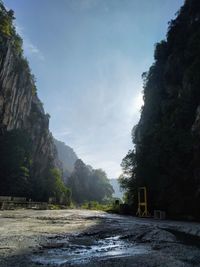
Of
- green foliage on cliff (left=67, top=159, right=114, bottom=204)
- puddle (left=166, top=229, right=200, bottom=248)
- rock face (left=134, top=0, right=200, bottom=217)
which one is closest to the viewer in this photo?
puddle (left=166, top=229, right=200, bottom=248)

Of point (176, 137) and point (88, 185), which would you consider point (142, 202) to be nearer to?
point (176, 137)

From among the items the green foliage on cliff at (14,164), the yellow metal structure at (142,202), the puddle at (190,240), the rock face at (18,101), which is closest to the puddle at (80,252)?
the puddle at (190,240)

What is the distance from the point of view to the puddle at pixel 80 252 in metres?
8.48

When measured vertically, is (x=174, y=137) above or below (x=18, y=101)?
below

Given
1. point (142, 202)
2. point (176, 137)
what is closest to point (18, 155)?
point (142, 202)

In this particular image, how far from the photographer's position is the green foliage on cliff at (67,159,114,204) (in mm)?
163500

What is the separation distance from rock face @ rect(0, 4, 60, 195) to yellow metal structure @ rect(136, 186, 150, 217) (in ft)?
177

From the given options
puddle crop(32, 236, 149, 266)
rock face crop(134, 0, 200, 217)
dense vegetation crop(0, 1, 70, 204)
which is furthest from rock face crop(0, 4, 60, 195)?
puddle crop(32, 236, 149, 266)

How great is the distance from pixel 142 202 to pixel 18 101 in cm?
6365

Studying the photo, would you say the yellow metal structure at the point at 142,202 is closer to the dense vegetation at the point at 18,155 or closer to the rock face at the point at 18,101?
the dense vegetation at the point at 18,155

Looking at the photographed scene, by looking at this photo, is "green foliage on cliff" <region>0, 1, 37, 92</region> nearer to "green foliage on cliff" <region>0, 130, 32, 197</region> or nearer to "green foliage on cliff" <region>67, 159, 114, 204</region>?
"green foliage on cliff" <region>0, 130, 32, 197</region>

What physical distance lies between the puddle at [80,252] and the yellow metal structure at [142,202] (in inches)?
1192

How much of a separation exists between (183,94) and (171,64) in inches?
620

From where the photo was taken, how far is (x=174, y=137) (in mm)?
39875
